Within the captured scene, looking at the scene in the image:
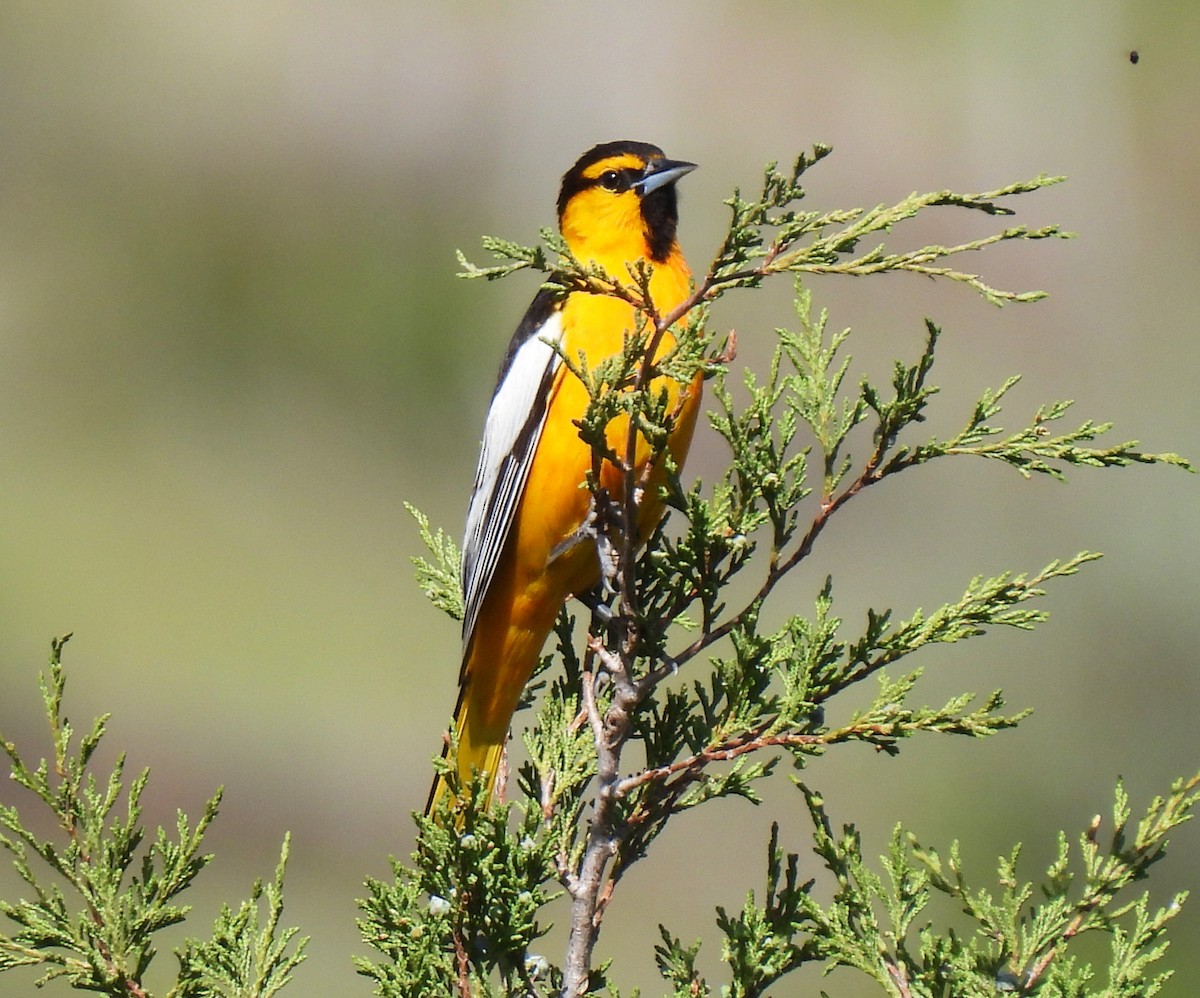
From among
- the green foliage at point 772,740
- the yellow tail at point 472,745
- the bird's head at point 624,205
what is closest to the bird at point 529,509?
the yellow tail at point 472,745

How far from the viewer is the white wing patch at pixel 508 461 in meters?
1.83

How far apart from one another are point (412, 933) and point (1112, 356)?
244 inches

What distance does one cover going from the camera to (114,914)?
52.3 inches

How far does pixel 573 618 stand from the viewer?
6.05ft

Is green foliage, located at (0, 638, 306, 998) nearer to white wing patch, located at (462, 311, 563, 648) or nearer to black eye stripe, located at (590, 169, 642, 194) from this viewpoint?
white wing patch, located at (462, 311, 563, 648)

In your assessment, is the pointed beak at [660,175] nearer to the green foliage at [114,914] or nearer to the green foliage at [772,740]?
the green foliage at [772,740]

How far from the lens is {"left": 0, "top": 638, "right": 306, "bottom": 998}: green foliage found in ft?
4.30

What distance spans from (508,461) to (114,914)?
831mm

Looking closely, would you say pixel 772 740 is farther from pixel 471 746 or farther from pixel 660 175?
pixel 660 175

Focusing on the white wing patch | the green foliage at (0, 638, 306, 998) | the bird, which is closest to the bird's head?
the bird

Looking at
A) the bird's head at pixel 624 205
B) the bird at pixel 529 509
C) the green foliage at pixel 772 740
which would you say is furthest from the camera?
the bird's head at pixel 624 205

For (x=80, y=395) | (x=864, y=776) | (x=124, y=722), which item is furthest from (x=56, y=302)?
(x=864, y=776)

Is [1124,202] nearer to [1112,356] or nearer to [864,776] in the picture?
[1112,356]

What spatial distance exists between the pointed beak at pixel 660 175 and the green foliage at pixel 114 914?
1.23 metres
